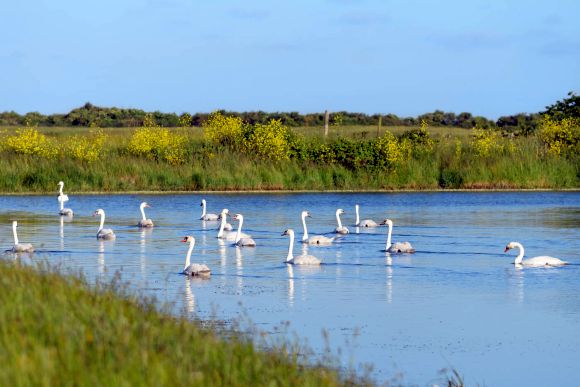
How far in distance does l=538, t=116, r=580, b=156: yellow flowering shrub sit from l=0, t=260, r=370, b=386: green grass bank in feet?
142

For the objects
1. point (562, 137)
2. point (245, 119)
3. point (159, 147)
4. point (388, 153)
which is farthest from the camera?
point (245, 119)

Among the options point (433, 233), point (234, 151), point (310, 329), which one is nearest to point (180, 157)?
point (234, 151)

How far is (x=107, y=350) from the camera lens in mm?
8617

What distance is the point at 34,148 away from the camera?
51219 millimetres

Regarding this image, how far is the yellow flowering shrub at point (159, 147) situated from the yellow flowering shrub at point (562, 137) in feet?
56.5

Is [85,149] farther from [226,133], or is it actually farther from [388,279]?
[388,279]

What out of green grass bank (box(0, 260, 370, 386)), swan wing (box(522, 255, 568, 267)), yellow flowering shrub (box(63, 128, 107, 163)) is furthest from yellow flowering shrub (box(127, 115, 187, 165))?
green grass bank (box(0, 260, 370, 386))

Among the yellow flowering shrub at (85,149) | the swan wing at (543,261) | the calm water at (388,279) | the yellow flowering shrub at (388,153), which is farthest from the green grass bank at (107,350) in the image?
the yellow flowering shrub at (85,149)

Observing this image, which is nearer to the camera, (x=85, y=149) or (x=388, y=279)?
(x=388, y=279)

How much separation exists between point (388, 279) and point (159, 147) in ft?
104

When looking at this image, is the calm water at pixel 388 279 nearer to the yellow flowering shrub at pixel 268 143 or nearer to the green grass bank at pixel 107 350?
the green grass bank at pixel 107 350

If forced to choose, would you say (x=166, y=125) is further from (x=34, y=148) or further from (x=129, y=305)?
(x=129, y=305)

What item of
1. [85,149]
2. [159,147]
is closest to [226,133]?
[159,147]

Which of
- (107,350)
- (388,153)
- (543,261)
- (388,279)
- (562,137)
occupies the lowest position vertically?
(388,279)
